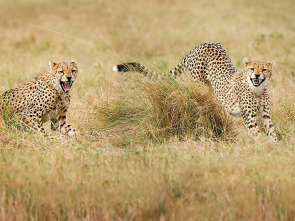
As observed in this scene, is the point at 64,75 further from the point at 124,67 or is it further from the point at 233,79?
the point at 233,79

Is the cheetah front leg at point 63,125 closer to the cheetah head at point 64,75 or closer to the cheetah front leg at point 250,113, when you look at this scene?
the cheetah head at point 64,75

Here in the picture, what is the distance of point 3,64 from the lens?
8.59 m

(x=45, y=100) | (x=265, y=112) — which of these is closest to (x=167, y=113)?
(x=265, y=112)

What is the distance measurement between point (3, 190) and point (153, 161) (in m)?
1.10

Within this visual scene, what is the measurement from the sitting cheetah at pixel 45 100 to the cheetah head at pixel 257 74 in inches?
65.3

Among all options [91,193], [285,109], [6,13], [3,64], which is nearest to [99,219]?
[91,193]

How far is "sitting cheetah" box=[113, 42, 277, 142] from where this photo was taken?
5465mm

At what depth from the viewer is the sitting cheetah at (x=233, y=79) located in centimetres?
546

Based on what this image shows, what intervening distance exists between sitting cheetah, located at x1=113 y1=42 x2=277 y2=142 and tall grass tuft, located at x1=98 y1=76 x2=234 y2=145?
23 centimetres

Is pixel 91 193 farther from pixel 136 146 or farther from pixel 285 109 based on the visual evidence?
pixel 285 109

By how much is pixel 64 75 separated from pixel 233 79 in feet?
5.80

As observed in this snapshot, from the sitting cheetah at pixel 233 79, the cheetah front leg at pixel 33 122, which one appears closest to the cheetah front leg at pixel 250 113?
the sitting cheetah at pixel 233 79

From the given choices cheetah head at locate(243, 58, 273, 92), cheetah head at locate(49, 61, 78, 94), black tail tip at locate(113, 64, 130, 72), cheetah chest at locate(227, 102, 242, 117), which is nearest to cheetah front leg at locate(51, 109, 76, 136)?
cheetah head at locate(49, 61, 78, 94)

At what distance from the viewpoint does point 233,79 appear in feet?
19.6
